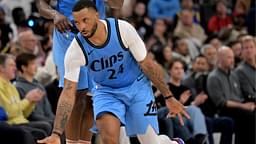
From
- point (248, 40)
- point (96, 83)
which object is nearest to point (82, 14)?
point (96, 83)

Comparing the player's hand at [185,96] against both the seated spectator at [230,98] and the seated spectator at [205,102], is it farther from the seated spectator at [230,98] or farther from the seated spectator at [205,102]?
the seated spectator at [230,98]

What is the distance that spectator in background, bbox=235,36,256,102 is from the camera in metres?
10.1

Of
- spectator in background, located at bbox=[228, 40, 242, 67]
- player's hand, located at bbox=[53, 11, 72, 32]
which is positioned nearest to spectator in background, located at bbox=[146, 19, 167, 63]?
spectator in background, located at bbox=[228, 40, 242, 67]

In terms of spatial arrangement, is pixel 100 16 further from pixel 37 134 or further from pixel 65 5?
pixel 37 134

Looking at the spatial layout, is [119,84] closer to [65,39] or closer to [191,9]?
[65,39]

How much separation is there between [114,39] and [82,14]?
37cm

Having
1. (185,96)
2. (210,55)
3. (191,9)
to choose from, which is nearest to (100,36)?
(185,96)

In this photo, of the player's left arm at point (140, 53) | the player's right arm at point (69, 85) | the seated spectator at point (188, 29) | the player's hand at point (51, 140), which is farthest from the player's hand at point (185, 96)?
the seated spectator at point (188, 29)

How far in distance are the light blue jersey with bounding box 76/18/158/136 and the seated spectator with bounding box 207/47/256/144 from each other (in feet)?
12.6

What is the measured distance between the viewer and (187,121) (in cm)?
896

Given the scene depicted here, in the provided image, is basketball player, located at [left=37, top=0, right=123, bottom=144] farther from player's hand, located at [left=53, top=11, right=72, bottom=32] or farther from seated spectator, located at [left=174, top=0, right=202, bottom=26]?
seated spectator, located at [left=174, top=0, right=202, bottom=26]

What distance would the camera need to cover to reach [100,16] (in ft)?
21.2

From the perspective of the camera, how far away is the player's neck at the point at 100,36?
5.79 meters

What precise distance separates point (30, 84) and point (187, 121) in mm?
1886
